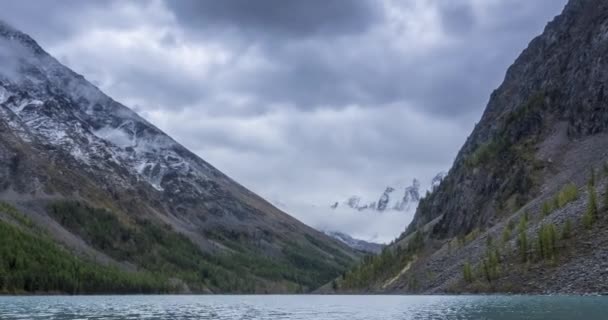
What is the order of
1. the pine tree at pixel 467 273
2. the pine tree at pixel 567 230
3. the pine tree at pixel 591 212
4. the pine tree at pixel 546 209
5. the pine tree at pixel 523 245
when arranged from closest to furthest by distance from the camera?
the pine tree at pixel 591 212 < the pine tree at pixel 567 230 < the pine tree at pixel 523 245 < the pine tree at pixel 467 273 < the pine tree at pixel 546 209

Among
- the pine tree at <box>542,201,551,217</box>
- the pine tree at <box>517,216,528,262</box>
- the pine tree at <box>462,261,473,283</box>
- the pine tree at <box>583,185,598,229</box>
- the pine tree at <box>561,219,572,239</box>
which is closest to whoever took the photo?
the pine tree at <box>583,185,598,229</box>

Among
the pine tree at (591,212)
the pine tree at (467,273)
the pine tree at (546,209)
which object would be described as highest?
the pine tree at (546,209)

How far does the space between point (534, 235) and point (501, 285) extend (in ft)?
49.2

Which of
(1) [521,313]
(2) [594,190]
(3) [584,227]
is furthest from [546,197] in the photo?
(1) [521,313]

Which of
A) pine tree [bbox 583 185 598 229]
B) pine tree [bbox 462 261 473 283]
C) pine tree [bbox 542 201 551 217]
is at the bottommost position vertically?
pine tree [bbox 462 261 473 283]

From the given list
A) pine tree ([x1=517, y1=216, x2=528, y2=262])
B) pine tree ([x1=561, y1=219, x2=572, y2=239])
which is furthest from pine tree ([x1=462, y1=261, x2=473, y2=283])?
pine tree ([x1=561, y1=219, x2=572, y2=239])

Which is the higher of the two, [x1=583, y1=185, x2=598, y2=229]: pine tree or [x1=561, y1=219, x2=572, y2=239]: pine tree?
[x1=583, y1=185, x2=598, y2=229]: pine tree

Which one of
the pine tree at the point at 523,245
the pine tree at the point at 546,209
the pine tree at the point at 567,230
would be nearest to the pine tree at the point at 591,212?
the pine tree at the point at 567,230

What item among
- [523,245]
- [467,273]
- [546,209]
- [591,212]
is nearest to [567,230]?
[591,212]

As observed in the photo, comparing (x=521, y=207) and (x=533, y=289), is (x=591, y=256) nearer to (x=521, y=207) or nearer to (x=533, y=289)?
(x=533, y=289)

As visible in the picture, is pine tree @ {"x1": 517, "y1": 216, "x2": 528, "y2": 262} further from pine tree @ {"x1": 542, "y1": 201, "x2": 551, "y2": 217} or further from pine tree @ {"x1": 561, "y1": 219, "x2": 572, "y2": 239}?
pine tree @ {"x1": 542, "y1": 201, "x2": 551, "y2": 217}

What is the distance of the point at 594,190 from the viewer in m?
145

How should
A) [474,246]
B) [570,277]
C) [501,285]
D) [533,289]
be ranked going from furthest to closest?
[474,246] → [501,285] → [533,289] → [570,277]

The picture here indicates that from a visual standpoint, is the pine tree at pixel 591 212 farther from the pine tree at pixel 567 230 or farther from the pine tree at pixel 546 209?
the pine tree at pixel 546 209
